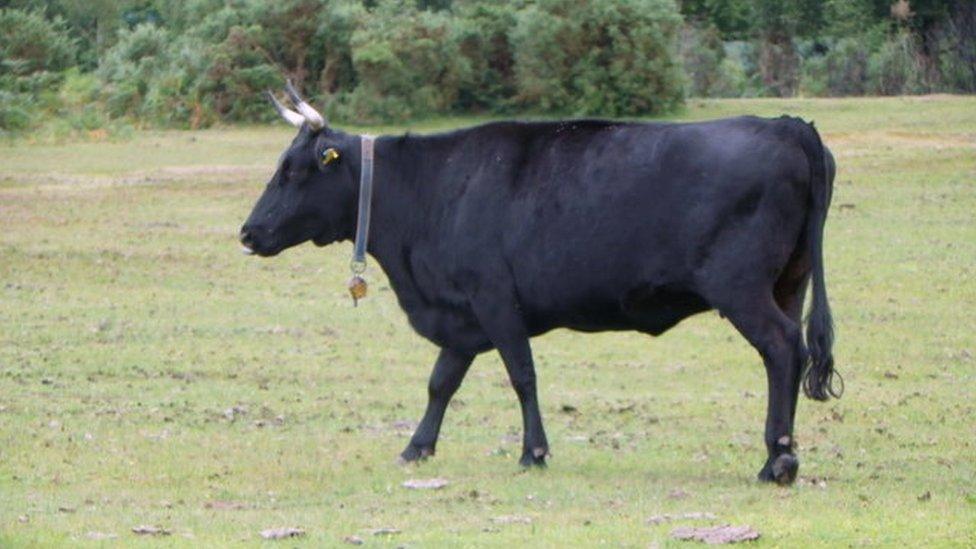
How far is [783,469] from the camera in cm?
1064

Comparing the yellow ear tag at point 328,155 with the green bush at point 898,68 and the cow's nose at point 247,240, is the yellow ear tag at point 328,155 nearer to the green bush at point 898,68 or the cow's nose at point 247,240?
the cow's nose at point 247,240

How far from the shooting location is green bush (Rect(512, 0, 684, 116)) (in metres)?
38.0

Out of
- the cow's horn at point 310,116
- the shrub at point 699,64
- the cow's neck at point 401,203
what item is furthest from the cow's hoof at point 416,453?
the shrub at point 699,64

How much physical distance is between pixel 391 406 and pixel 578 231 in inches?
143

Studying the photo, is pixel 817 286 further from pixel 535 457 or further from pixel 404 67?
pixel 404 67

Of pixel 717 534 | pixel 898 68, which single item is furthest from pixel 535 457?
pixel 898 68

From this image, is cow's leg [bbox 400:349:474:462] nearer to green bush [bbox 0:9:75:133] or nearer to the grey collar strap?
the grey collar strap

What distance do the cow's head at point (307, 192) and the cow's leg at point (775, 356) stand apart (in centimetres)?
272

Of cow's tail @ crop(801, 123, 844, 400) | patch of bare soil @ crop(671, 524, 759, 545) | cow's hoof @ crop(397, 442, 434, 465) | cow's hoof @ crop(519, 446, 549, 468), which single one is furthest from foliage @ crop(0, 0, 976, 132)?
patch of bare soil @ crop(671, 524, 759, 545)

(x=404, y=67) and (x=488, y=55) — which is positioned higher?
(x=404, y=67)

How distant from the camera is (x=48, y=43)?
39.4 meters

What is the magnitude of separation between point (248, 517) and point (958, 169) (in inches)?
873

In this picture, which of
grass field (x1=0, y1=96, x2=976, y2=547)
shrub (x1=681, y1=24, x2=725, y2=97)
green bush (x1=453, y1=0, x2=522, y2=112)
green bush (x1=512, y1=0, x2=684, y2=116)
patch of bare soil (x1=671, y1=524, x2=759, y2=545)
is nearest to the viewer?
patch of bare soil (x1=671, y1=524, x2=759, y2=545)

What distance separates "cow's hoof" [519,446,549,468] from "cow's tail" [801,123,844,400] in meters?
1.54
